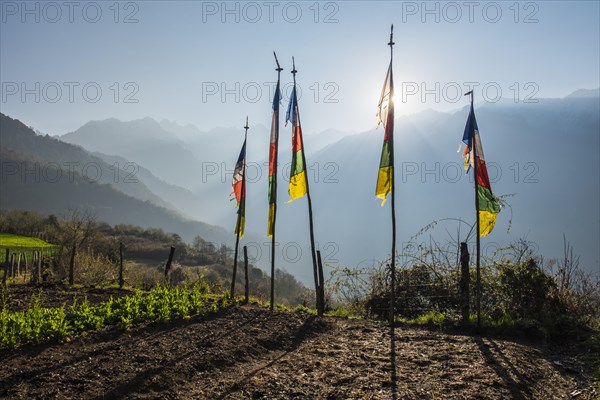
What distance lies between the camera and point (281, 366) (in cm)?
628

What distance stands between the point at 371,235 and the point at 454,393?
19249cm

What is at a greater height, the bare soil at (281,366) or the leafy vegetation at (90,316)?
the leafy vegetation at (90,316)

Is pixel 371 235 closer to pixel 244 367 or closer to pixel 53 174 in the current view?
pixel 53 174

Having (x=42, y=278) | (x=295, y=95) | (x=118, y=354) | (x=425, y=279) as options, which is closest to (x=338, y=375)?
(x=118, y=354)

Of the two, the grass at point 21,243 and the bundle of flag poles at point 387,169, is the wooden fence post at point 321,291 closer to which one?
the bundle of flag poles at point 387,169

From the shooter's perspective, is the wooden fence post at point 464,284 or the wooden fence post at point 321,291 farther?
the wooden fence post at point 321,291

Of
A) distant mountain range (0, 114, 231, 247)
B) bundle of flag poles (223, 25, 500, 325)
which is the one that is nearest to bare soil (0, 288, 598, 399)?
bundle of flag poles (223, 25, 500, 325)

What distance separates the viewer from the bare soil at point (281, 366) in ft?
17.2

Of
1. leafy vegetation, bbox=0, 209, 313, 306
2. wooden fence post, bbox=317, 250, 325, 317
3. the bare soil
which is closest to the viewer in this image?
the bare soil

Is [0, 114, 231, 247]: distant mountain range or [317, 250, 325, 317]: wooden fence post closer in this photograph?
[317, 250, 325, 317]: wooden fence post

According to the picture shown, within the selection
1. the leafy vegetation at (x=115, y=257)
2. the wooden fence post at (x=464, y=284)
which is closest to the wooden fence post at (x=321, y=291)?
the leafy vegetation at (x=115, y=257)

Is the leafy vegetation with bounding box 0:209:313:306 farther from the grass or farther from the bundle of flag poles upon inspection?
the bundle of flag poles

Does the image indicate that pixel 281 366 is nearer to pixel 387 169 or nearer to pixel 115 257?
pixel 387 169

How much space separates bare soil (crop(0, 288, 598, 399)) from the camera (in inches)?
206
